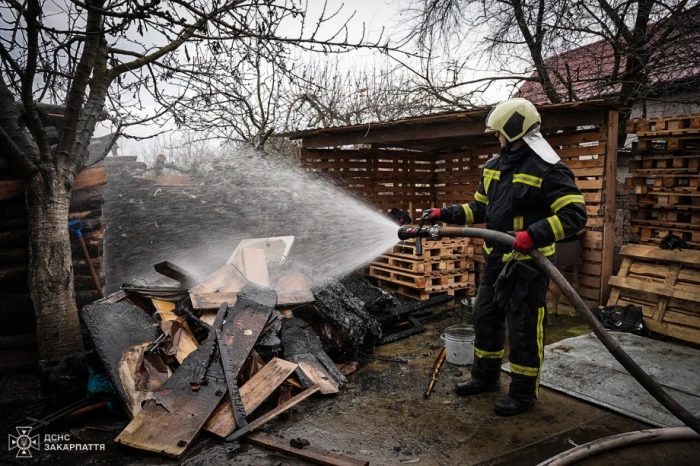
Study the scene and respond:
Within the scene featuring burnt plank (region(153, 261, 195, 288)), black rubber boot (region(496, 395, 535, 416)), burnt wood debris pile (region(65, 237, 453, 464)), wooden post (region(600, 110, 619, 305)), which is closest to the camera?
burnt wood debris pile (region(65, 237, 453, 464))

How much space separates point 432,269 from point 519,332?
386 centimetres

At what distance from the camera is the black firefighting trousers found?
3.58 meters

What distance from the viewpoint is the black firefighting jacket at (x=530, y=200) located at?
318cm

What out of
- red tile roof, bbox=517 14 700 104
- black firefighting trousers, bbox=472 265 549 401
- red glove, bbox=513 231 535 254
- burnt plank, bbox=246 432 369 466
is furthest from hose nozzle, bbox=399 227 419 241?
red tile roof, bbox=517 14 700 104

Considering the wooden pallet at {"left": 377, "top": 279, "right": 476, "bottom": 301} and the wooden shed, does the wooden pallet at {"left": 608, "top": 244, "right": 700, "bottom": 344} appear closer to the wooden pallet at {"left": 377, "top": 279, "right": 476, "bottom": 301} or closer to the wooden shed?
the wooden shed

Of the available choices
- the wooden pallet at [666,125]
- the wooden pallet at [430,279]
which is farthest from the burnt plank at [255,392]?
the wooden pallet at [666,125]

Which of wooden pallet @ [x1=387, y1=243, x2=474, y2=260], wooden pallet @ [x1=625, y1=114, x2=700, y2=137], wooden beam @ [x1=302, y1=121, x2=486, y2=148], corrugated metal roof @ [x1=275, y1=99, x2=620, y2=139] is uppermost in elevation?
corrugated metal roof @ [x1=275, y1=99, x2=620, y2=139]

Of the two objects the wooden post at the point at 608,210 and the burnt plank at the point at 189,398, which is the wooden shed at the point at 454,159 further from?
the burnt plank at the point at 189,398

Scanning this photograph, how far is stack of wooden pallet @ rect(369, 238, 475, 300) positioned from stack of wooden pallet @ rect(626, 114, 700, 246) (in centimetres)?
268

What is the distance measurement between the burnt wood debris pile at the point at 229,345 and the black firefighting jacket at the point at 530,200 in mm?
2025

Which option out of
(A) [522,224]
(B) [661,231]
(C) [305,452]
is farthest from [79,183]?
(B) [661,231]

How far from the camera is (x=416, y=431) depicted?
348 centimetres

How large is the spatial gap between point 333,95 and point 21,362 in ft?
43.0

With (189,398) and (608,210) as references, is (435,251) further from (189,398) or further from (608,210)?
(189,398)
